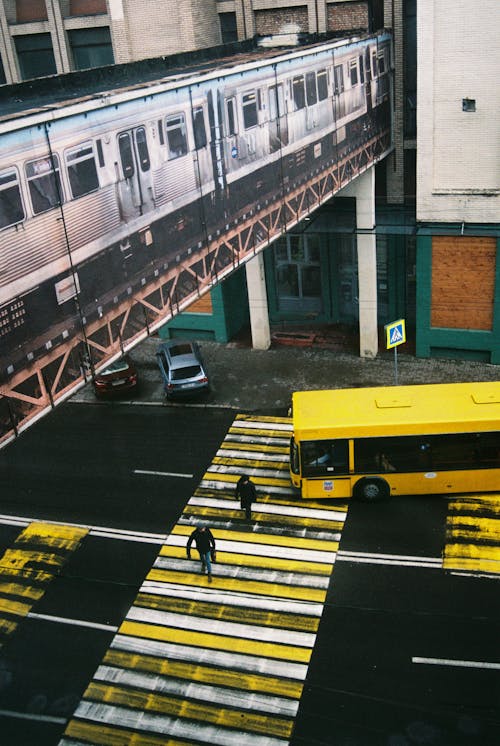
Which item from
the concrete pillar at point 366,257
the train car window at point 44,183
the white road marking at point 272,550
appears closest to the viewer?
the train car window at point 44,183

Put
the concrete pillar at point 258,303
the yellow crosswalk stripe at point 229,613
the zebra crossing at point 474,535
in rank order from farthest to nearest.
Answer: the concrete pillar at point 258,303, the zebra crossing at point 474,535, the yellow crosswalk stripe at point 229,613

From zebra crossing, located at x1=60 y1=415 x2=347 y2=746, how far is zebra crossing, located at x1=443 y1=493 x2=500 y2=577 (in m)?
2.86

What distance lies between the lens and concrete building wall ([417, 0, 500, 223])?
24.0m

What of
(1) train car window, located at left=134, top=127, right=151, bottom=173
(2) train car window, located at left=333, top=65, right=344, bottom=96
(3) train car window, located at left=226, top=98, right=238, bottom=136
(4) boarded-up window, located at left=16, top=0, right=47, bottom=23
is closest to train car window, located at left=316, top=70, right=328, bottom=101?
(2) train car window, located at left=333, top=65, right=344, bottom=96

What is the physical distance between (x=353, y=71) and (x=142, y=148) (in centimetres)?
1188

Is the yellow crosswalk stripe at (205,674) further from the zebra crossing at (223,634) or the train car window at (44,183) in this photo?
the train car window at (44,183)

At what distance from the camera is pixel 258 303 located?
2919 centimetres

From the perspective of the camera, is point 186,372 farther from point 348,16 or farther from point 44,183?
point 44,183

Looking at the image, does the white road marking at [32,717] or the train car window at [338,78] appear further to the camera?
the train car window at [338,78]

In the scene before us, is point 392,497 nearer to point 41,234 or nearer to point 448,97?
point 41,234

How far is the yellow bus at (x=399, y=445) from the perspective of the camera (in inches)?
744

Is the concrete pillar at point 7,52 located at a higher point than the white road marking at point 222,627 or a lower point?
higher

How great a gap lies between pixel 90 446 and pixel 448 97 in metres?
17.0

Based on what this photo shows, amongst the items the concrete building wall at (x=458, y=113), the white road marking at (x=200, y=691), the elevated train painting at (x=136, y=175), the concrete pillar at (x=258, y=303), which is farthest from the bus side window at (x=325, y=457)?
the concrete building wall at (x=458, y=113)
